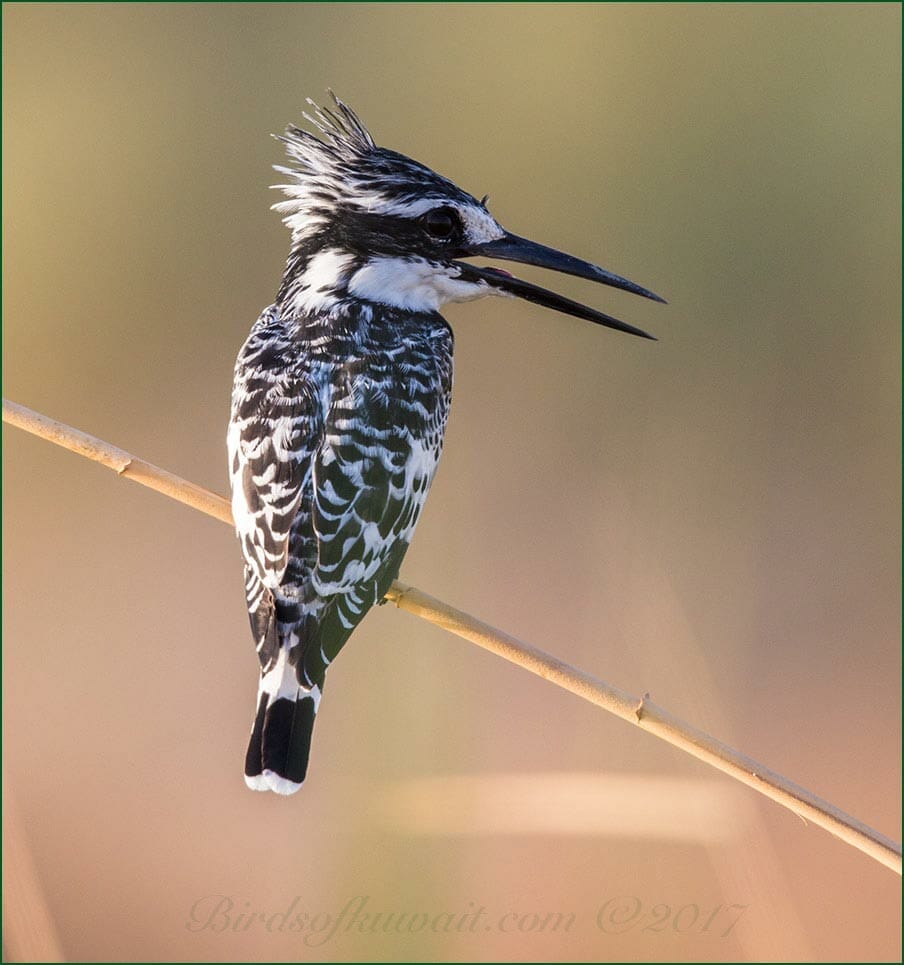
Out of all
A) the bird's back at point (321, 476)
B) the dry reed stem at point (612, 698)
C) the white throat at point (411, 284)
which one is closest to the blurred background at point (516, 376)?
the white throat at point (411, 284)

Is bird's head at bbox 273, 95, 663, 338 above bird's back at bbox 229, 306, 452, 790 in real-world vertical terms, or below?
above

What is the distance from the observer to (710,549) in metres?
4.41

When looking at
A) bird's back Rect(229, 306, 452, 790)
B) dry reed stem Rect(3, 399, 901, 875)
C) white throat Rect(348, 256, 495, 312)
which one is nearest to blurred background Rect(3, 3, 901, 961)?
white throat Rect(348, 256, 495, 312)

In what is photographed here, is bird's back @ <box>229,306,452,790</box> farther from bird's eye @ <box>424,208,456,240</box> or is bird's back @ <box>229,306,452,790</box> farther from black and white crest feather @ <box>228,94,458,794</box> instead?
bird's eye @ <box>424,208,456,240</box>

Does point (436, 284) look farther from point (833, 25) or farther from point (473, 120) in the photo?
point (833, 25)

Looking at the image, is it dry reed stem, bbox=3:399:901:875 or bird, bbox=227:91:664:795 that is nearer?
dry reed stem, bbox=3:399:901:875

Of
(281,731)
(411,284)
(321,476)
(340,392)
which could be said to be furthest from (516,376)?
(281,731)

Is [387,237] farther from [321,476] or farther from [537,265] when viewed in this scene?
[321,476]

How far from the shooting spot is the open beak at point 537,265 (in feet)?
8.35

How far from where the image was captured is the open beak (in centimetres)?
254

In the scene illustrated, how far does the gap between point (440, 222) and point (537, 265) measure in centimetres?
23

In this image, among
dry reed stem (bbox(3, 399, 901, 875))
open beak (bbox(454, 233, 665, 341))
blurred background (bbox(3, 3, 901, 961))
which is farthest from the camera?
blurred background (bbox(3, 3, 901, 961))

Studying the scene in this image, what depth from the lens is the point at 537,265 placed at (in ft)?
8.45

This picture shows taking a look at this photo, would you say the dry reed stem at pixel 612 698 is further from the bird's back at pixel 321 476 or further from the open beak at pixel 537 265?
the open beak at pixel 537 265
